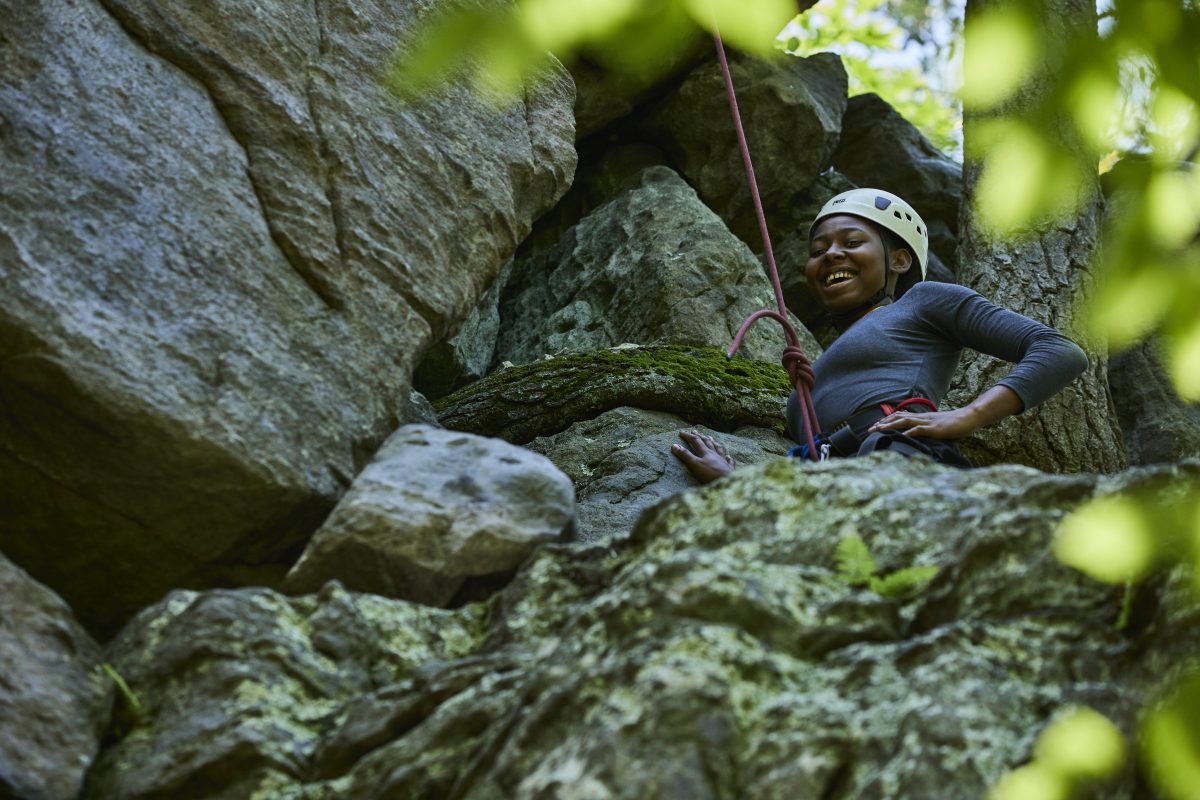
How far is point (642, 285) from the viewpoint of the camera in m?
6.77

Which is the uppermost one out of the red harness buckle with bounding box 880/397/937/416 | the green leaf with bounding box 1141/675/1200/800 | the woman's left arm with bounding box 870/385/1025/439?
the red harness buckle with bounding box 880/397/937/416

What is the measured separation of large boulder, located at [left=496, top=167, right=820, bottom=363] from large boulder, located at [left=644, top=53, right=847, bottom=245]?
1.85ft

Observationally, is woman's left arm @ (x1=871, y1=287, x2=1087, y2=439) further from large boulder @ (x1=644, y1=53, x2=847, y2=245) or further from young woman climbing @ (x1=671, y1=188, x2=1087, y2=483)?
large boulder @ (x1=644, y1=53, x2=847, y2=245)

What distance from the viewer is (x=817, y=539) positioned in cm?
262

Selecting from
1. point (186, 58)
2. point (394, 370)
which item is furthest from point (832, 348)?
point (186, 58)

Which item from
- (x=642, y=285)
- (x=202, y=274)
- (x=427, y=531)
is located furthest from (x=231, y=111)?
(x=642, y=285)

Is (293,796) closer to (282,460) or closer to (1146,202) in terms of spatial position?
(282,460)

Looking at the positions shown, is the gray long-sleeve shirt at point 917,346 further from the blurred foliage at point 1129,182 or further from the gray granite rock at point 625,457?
the blurred foliage at point 1129,182

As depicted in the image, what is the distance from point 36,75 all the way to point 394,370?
1.24 m

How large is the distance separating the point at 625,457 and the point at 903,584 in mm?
2487

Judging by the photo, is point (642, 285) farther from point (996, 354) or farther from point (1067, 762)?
point (1067, 762)

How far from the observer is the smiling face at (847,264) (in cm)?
498

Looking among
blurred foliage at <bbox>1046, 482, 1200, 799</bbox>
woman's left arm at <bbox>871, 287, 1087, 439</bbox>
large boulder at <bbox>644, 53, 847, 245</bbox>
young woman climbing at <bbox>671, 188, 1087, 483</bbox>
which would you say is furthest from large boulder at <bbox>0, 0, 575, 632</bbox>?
large boulder at <bbox>644, 53, 847, 245</bbox>

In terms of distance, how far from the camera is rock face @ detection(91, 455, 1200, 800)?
199cm
